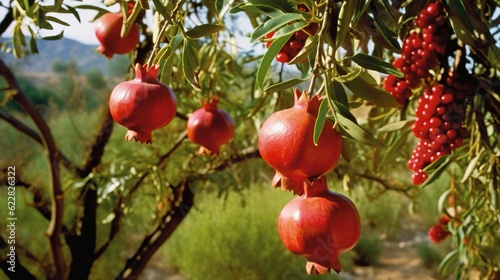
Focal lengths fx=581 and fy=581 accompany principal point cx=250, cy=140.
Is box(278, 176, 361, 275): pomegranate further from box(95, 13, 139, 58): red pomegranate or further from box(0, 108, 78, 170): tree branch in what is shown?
box(0, 108, 78, 170): tree branch

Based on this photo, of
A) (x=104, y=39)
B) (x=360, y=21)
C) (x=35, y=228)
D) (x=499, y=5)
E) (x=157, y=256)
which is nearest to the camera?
(x=360, y=21)

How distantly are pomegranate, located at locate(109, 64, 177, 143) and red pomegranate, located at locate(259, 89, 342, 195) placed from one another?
0.30 feet

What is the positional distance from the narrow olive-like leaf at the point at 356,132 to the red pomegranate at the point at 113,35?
35 cm

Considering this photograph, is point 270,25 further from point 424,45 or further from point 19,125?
point 19,125

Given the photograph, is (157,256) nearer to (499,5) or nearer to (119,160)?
(119,160)

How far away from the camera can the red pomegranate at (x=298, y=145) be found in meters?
0.29

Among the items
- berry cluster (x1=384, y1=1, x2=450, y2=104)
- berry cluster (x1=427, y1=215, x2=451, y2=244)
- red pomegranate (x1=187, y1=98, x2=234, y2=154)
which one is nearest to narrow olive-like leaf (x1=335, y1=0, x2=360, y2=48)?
berry cluster (x1=384, y1=1, x2=450, y2=104)

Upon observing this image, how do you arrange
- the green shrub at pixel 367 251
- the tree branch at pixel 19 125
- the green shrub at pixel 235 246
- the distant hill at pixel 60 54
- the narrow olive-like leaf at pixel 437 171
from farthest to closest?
the green shrub at pixel 367 251, the green shrub at pixel 235 246, the distant hill at pixel 60 54, the tree branch at pixel 19 125, the narrow olive-like leaf at pixel 437 171

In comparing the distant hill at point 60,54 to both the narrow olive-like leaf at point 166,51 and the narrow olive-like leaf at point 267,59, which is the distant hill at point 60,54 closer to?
the narrow olive-like leaf at point 166,51

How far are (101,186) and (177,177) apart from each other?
357mm

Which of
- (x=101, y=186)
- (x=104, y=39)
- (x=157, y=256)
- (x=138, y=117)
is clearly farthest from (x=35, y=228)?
(x=138, y=117)

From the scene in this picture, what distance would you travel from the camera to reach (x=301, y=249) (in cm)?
30

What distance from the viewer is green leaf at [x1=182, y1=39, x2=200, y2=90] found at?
0.39 meters

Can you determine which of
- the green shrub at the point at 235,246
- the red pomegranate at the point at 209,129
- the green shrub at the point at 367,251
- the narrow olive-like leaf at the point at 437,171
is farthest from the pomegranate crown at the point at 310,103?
the green shrub at the point at 367,251
